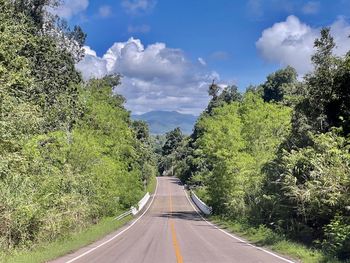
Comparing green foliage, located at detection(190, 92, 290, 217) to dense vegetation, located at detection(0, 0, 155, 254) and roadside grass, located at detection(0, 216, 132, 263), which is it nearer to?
dense vegetation, located at detection(0, 0, 155, 254)

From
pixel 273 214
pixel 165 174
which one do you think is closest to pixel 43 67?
pixel 273 214

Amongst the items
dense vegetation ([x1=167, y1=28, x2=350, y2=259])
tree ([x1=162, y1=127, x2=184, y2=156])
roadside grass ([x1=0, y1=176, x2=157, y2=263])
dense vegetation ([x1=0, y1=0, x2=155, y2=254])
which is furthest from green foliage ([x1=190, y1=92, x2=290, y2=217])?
tree ([x1=162, y1=127, x2=184, y2=156])

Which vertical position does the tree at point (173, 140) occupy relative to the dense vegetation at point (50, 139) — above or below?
above

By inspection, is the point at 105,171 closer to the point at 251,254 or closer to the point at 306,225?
the point at 306,225

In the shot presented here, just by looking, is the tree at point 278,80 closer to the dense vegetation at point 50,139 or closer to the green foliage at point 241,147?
the dense vegetation at point 50,139

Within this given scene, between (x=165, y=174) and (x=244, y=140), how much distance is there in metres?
119

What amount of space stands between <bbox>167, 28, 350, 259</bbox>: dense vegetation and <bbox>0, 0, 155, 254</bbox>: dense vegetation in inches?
392

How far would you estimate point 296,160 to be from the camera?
71.3ft

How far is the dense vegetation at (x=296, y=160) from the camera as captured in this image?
58.9 ft

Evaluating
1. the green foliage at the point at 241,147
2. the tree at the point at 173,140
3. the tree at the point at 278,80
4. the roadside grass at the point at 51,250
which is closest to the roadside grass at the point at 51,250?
the roadside grass at the point at 51,250

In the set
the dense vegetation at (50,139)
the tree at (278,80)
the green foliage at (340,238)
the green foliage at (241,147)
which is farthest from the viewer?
the tree at (278,80)

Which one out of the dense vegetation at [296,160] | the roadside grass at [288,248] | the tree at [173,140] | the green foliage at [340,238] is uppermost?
the tree at [173,140]

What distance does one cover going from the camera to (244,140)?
4397cm

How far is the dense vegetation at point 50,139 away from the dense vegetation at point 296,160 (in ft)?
32.7
